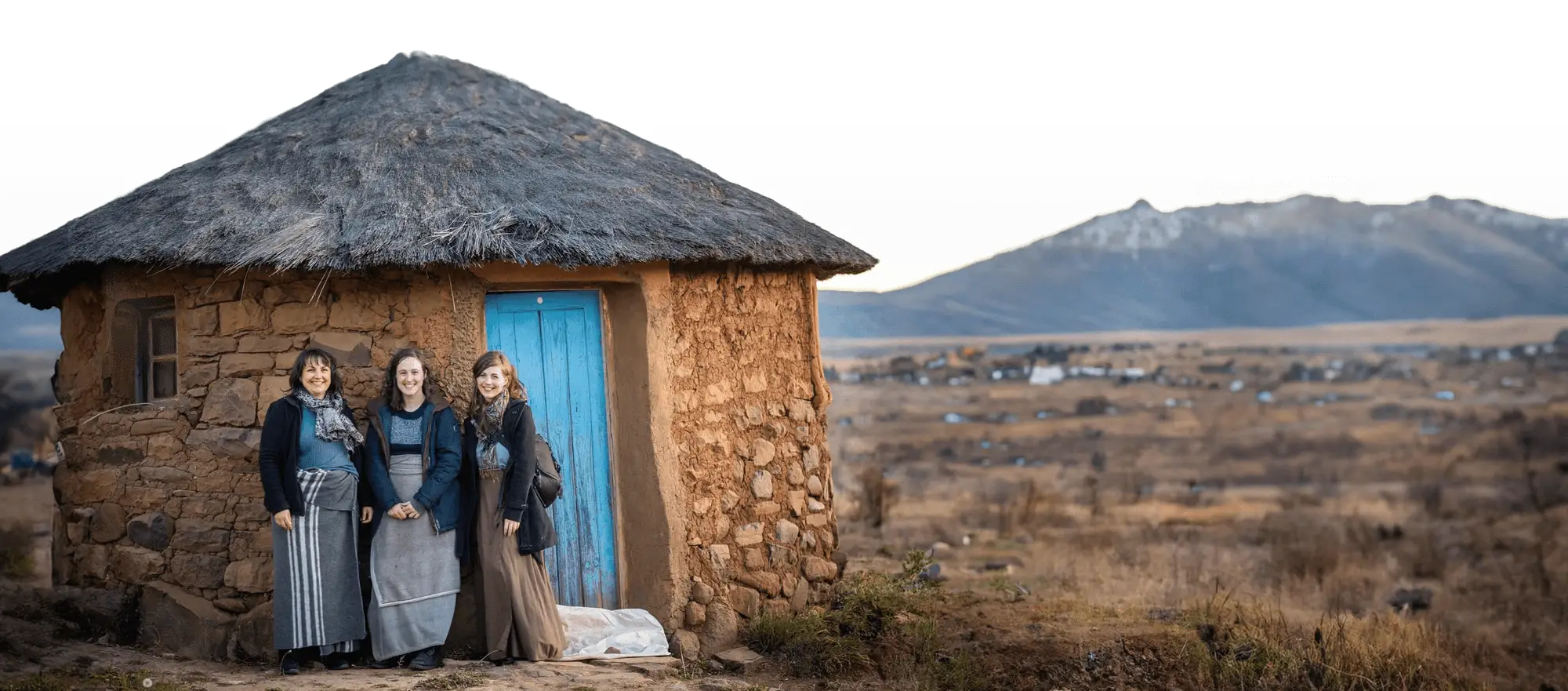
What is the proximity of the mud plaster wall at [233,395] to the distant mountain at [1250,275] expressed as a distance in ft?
110

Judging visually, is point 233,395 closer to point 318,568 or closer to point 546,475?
point 318,568

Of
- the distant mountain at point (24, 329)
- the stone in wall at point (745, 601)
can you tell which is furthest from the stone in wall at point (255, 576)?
the distant mountain at point (24, 329)

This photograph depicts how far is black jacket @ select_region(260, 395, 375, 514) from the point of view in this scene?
5.51 m

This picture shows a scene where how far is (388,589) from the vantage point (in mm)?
5699

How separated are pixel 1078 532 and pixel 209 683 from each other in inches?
389

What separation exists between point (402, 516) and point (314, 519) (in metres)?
0.37

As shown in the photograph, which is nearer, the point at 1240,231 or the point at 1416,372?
the point at 1416,372

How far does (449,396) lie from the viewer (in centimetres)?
621

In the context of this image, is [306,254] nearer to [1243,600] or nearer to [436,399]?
[436,399]

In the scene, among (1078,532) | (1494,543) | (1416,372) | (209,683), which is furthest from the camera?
(1416,372)

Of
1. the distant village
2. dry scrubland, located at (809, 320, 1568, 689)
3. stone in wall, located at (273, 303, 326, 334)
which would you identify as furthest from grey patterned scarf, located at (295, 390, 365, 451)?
the distant village

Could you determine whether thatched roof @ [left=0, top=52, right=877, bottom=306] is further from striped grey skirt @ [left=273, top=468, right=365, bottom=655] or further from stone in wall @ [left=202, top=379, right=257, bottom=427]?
striped grey skirt @ [left=273, top=468, right=365, bottom=655]

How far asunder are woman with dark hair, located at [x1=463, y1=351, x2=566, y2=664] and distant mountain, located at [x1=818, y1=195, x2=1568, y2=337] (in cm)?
3404

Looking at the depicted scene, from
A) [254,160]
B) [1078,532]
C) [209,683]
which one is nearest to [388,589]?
[209,683]
